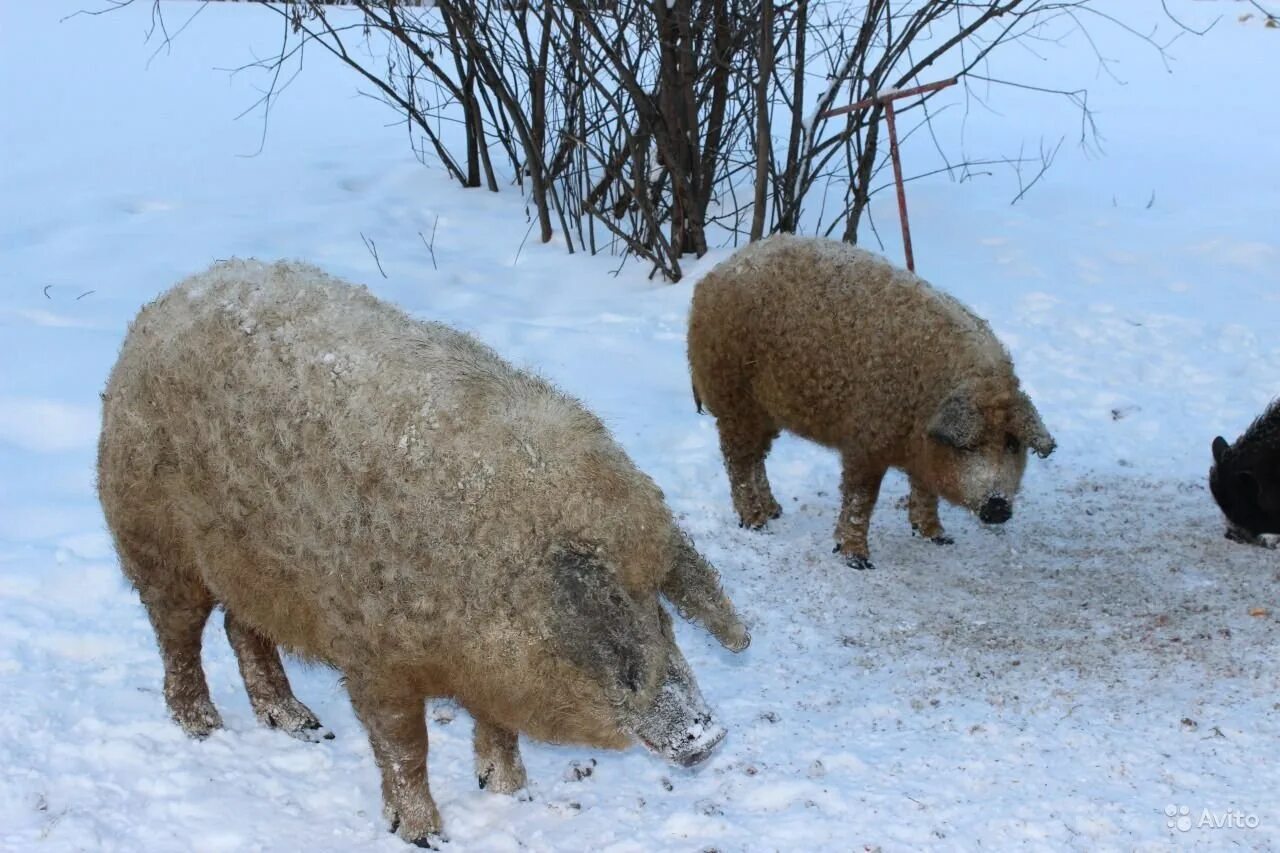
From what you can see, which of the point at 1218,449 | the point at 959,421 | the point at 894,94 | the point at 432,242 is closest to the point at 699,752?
the point at 959,421

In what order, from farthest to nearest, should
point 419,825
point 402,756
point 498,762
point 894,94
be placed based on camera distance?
point 894,94
point 498,762
point 419,825
point 402,756

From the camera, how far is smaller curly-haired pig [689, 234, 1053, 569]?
539 cm

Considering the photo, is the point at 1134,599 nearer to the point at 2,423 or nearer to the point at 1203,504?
the point at 1203,504

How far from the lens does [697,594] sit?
3.12 metres

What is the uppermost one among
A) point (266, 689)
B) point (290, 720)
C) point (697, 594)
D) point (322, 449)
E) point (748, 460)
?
point (322, 449)

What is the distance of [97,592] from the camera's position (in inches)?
192

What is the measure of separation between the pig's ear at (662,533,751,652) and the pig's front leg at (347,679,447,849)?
0.82 metres

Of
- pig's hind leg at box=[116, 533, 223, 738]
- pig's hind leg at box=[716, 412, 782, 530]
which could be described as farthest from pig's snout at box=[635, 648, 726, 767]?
pig's hind leg at box=[716, 412, 782, 530]

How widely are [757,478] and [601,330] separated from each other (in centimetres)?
247

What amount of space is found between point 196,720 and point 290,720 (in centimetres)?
32

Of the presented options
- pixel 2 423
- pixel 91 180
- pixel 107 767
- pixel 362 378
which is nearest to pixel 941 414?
pixel 362 378

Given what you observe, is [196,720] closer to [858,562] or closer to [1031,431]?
[858,562]

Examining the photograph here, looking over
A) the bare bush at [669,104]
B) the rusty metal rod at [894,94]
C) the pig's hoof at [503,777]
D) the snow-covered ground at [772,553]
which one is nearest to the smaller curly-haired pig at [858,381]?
the snow-covered ground at [772,553]

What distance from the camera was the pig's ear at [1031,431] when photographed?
5383 mm
